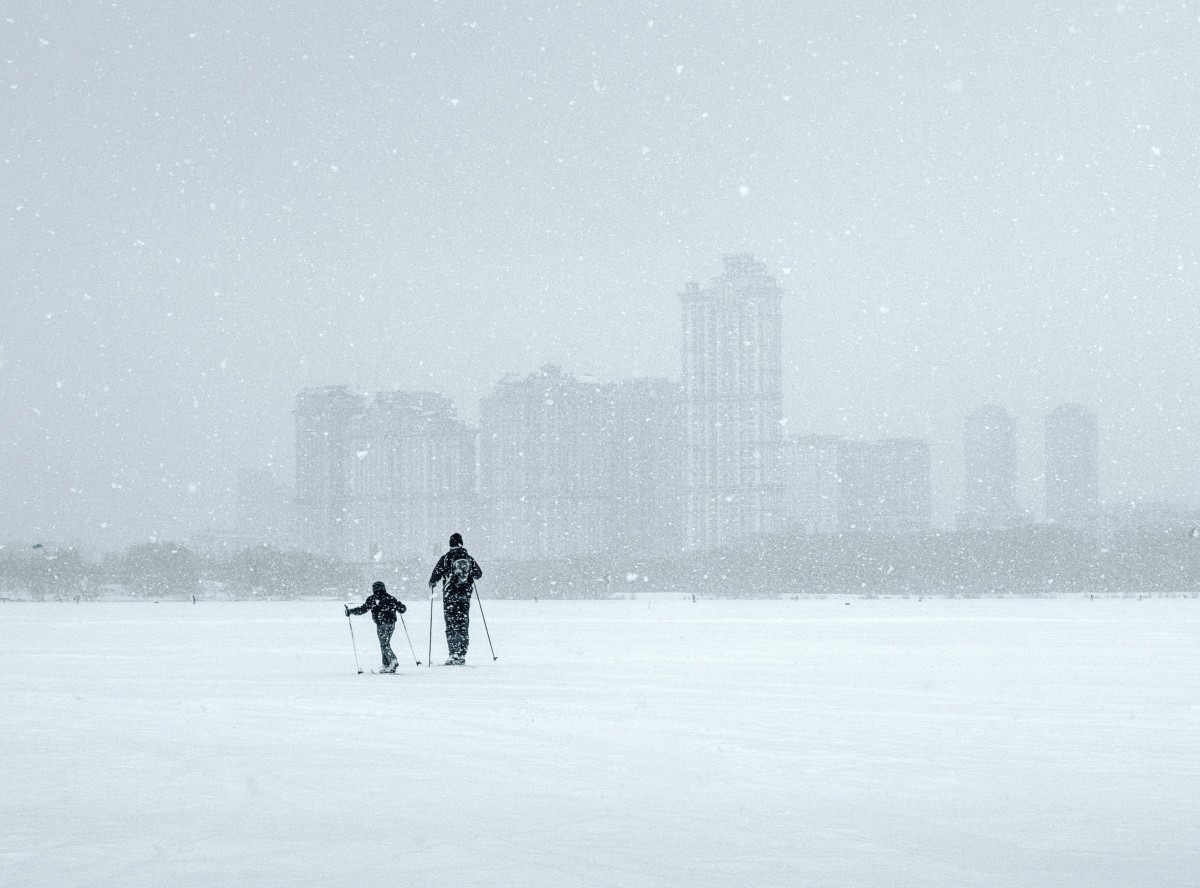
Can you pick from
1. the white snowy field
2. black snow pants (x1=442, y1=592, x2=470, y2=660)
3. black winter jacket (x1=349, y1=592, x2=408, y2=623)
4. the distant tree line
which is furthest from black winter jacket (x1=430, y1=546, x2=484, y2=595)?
the distant tree line

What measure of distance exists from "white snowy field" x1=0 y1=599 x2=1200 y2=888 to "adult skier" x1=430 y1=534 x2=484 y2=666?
4.48ft

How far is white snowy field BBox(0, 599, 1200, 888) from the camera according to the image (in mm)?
7148

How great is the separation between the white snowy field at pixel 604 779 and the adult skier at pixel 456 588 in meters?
1.36

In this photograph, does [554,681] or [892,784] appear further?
[554,681]

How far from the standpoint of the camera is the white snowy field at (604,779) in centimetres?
715

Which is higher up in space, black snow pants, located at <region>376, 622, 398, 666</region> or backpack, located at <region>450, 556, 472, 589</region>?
backpack, located at <region>450, 556, 472, 589</region>

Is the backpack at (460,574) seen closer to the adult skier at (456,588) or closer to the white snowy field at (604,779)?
the adult skier at (456,588)

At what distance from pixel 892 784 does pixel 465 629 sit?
13.3 meters

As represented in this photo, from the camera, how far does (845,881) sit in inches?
266

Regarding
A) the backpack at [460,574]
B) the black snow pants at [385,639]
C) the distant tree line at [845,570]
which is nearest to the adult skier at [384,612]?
the black snow pants at [385,639]

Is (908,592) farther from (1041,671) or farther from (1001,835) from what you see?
(1001,835)

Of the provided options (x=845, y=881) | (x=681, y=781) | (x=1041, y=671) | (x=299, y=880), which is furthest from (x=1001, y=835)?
(x=1041, y=671)

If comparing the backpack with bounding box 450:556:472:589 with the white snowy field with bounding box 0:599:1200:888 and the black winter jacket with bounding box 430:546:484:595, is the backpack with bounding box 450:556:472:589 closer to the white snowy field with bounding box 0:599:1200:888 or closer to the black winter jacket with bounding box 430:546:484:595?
the black winter jacket with bounding box 430:546:484:595

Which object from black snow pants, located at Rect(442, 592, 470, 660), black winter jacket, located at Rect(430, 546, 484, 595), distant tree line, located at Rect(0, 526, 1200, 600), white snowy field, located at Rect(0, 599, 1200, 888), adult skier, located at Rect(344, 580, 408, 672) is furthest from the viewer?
distant tree line, located at Rect(0, 526, 1200, 600)
